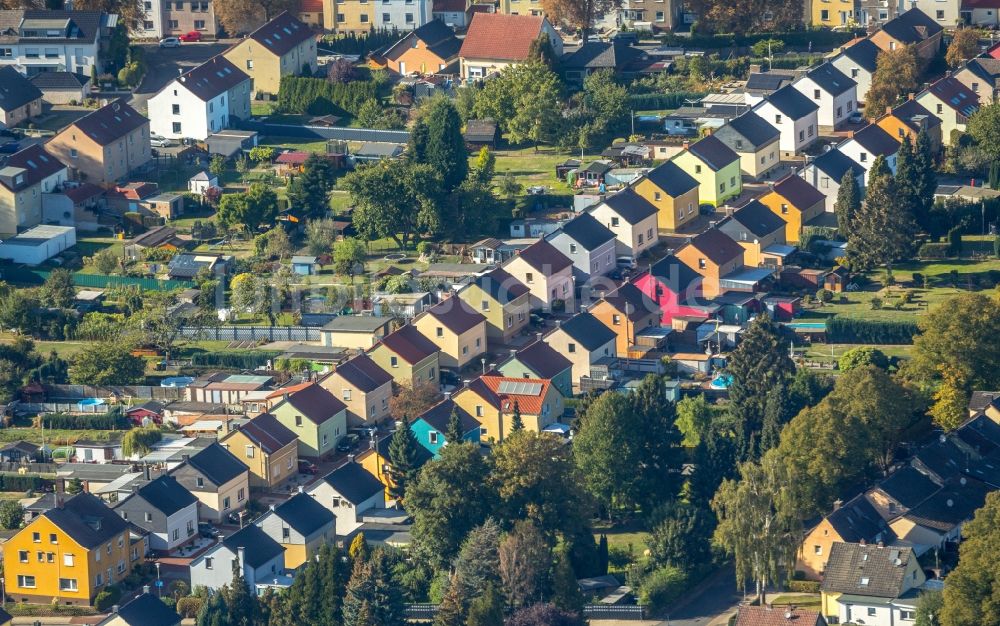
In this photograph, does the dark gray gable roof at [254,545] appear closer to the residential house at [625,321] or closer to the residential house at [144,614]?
the residential house at [144,614]

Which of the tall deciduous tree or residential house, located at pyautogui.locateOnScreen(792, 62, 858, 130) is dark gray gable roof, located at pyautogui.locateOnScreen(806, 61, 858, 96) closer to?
residential house, located at pyautogui.locateOnScreen(792, 62, 858, 130)

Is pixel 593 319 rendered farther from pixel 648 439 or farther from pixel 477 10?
pixel 477 10

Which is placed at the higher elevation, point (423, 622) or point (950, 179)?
point (950, 179)

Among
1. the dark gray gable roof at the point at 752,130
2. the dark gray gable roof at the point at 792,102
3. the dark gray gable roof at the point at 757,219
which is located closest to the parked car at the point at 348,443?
the dark gray gable roof at the point at 757,219

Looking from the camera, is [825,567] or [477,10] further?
[477,10]

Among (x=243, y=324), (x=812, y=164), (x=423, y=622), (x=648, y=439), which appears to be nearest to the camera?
(x=423, y=622)

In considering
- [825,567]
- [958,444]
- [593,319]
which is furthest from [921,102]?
[825,567]

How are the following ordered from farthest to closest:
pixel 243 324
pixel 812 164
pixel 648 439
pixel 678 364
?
pixel 812 164 < pixel 243 324 < pixel 678 364 < pixel 648 439

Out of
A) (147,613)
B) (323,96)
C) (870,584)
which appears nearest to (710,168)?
(323,96)
